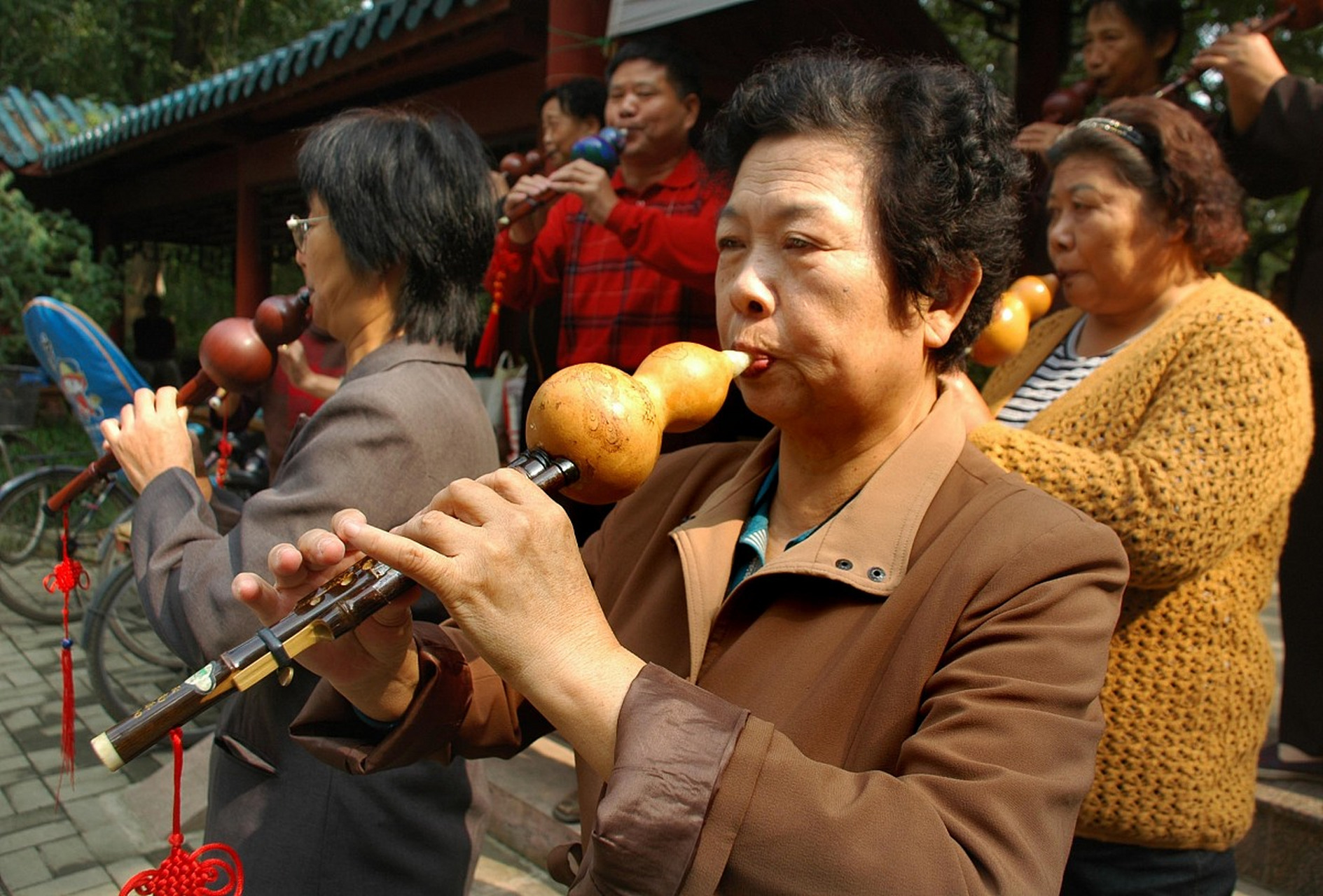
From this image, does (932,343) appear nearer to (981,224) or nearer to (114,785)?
(981,224)

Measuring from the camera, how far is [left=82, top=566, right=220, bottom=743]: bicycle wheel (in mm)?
4883

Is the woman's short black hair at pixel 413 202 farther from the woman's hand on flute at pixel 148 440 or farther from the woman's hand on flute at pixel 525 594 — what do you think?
the woman's hand on flute at pixel 525 594

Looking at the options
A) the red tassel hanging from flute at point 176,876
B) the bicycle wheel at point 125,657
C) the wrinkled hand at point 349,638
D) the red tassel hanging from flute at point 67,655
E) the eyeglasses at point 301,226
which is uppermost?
the eyeglasses at point 301,226

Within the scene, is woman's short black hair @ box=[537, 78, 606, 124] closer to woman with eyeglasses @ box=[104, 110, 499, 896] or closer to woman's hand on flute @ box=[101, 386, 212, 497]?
woman with eyeglasses @ box=[104, 110, 499, 896]

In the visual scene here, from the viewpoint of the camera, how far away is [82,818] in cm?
418

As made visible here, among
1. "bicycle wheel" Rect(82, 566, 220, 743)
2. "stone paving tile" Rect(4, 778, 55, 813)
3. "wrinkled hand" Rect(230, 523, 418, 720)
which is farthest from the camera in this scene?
"bicycle wheel" Rect(82, 566, 220, 743)

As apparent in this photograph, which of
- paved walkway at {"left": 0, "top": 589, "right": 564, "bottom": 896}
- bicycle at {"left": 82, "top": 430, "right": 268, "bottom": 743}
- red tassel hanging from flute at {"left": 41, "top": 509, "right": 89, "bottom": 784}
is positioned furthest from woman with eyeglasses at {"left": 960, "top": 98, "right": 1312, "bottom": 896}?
bicycle at {"left": 82, "top": 430, "right": 268, "bottom": 743}

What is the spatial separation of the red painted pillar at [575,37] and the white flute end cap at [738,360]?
3678 mm

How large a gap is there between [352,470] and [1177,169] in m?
1.91

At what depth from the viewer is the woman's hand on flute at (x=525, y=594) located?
3.48 ft

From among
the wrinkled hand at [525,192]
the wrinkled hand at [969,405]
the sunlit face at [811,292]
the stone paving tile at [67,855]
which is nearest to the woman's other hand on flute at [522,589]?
the sunlit face at [811,292]

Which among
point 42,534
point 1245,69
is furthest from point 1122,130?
point 42,534

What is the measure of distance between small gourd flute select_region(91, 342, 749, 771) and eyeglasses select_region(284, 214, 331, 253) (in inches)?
45.6

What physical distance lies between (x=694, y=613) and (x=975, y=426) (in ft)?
2.60
